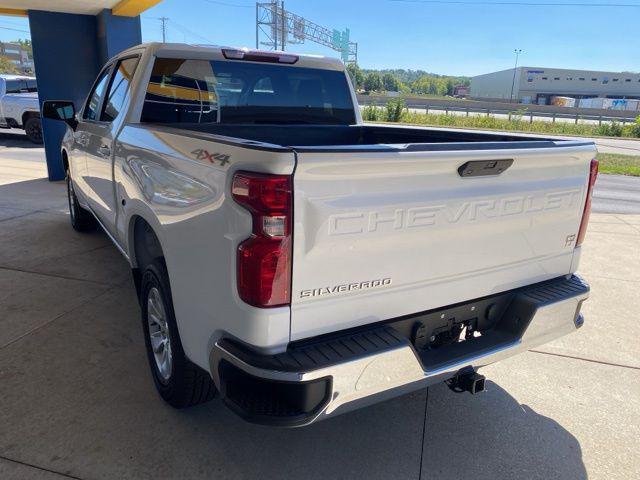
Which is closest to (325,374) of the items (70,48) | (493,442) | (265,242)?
(265,242)

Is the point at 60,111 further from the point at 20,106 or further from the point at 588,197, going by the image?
the point at 20,106

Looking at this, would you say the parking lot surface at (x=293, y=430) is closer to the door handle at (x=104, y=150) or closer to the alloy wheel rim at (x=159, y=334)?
the alloy wheel rim at (x=159, y=334)

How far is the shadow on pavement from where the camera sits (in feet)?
8.39

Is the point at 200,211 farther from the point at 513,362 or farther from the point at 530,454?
the point at 513,362

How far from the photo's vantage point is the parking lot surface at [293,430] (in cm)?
255

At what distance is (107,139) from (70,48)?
6830 millimetres

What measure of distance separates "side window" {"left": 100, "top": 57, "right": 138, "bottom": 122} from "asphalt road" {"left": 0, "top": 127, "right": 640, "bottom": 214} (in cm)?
699

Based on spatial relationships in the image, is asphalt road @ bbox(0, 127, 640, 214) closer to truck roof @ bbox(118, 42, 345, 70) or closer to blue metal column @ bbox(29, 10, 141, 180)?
blue metal column @ bbox(29, 10, 141, 180)

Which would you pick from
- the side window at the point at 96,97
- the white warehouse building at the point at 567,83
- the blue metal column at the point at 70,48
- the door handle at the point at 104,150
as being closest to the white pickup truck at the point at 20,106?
the blue metal column at the point at 70,48

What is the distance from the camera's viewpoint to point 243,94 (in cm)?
399

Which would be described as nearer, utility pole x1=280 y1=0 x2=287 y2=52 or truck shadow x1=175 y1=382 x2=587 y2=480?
truck shadow x1=175 y1=382 x2=587 y2=480

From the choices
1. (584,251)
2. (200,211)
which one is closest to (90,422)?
(200,211)

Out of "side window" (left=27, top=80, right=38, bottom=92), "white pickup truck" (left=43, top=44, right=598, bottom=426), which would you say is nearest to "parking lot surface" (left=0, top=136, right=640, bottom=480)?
"white pickup truck" (left=43, top=44, right=598, bottom=426)

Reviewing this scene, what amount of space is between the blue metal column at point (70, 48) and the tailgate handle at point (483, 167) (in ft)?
28.3
